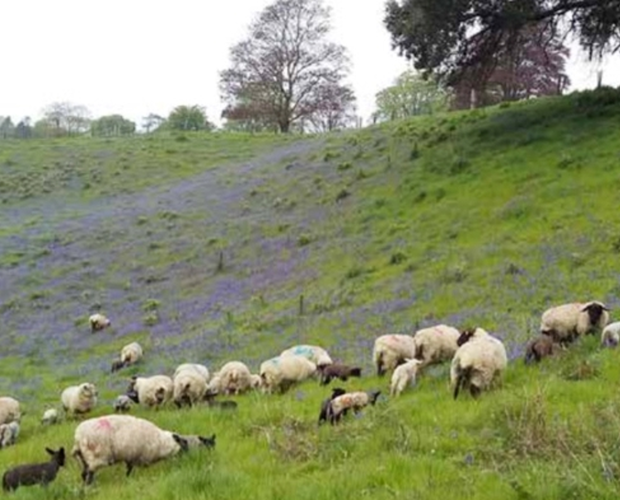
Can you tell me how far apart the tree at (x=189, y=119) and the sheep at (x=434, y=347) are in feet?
309

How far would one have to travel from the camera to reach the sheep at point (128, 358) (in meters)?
20.3

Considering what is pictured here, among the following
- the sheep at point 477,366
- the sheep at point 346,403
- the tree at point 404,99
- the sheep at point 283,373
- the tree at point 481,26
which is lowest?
the sheep at point 283,373

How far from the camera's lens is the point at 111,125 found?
127 meters

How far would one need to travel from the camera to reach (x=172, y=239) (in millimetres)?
35844

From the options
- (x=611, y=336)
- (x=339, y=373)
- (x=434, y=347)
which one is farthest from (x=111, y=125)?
(x=611, y=336)

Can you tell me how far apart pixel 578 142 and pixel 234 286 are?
13954 mm

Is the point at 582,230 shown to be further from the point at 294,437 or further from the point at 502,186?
the point at 294,437

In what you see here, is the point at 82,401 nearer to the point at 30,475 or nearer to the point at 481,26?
the point at 30,475

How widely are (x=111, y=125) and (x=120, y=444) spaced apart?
125 m

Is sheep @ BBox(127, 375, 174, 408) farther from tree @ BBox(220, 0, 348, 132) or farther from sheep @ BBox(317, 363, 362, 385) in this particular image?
tree @ BBox(220, 0, 348, 132)

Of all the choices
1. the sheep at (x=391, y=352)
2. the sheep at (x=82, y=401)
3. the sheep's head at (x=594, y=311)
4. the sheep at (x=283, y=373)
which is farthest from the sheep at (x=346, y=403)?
the sheep at (x=82, y=401)

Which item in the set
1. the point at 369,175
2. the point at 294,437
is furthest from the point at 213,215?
the point at 294,437

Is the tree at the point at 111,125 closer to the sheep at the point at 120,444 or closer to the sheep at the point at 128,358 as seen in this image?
the sheep at the point at 128,358

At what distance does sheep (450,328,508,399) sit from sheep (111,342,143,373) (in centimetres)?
1219
